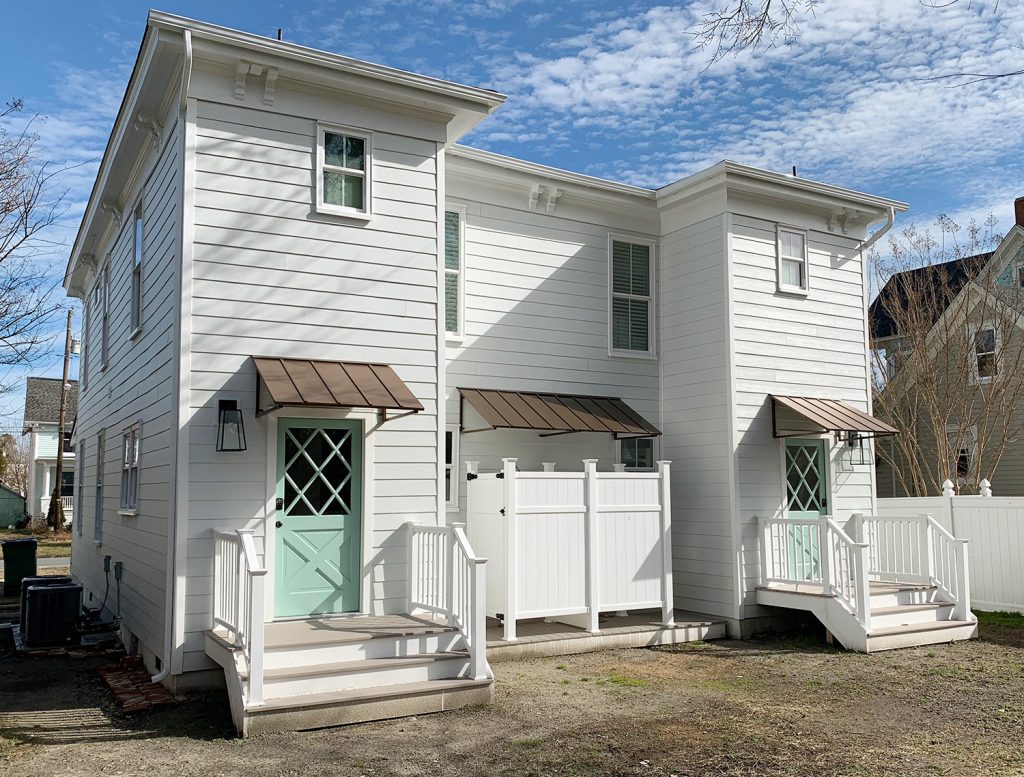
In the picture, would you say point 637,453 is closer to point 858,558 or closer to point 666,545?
point 666,545

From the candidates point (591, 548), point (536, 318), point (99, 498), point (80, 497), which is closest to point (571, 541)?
point (591, 548)

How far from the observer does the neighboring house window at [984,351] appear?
18391 millimetres

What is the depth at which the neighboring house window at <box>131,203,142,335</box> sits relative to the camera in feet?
33.0

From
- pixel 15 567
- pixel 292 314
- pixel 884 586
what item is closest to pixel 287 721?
pixel 292 314

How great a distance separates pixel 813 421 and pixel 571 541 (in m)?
3.57

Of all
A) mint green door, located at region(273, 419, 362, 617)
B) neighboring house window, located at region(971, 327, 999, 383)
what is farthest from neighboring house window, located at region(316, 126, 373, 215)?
neighboring house window, located at region(971, 327, 999, 383)

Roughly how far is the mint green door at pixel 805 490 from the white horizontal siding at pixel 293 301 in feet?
17.0

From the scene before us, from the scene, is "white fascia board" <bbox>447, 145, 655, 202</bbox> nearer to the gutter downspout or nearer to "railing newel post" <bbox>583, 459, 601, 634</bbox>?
the gutter downspout

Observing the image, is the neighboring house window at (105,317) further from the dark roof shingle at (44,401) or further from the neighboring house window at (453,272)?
the dark roof shingle at (44,401)

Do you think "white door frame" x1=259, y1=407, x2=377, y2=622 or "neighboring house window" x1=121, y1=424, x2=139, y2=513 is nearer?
"white door frame" x1=259, y1=407, x2=377, y2=622

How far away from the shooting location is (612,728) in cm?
654

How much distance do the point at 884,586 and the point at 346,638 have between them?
276 inches

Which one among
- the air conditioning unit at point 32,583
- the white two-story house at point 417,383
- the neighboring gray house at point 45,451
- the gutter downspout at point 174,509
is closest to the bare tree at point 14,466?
the neighboring gray house at point 45,451

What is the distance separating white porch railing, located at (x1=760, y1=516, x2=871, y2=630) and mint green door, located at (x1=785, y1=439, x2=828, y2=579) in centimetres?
2
